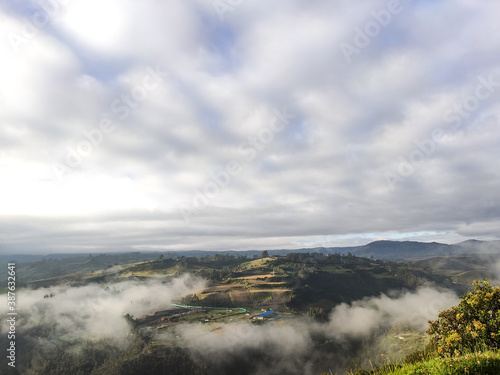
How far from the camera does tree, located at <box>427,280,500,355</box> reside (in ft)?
113

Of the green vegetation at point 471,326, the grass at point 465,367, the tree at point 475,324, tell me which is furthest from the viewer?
the tree at point 475,324

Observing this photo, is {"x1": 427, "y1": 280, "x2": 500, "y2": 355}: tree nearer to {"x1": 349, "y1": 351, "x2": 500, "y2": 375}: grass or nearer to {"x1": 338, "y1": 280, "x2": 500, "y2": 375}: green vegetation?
{"x1": 338, "y1": 280, "x2": 500, "y2": 375}: green vegetation

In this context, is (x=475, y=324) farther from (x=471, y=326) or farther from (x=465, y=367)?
(x=465, y=367)

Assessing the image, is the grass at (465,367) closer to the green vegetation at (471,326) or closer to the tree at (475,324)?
the green vegetation at (471,326)

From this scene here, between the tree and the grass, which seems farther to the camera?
the tree

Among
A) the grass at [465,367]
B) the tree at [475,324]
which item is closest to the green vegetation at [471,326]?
the tree at [475,324]

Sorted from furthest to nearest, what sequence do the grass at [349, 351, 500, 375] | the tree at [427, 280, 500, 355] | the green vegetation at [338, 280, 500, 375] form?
the tree at [427, 280, 500, 355]
the green vegetation at [338, 280, 500, 375]
the grass at [349, 351, 500, 375]

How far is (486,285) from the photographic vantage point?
127 feet

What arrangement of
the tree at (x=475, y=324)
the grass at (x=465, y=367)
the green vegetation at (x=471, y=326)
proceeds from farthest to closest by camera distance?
the tree at (x=475, y=324)
the green vegetation at (x=471, y=326)
the grass at (x=465, y=367)

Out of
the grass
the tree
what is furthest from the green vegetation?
the grass

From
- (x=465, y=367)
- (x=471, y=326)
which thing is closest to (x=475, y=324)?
(x=471, y=326)

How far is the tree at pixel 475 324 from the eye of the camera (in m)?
34.5

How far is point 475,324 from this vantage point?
3425cm

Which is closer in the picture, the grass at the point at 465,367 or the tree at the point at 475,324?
the grass at the point at 465,367
